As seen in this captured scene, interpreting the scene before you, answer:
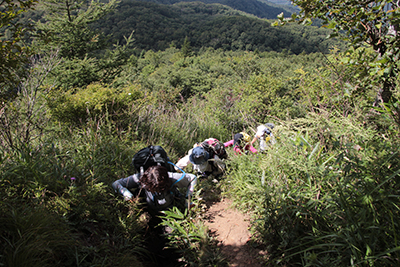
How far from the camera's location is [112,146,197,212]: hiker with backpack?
2990 mm

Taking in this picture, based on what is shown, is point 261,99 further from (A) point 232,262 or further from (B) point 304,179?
(A) point 232,262

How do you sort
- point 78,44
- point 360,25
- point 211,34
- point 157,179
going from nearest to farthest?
point 360,25 < point 157,179 < point 78,44 < point 211,34

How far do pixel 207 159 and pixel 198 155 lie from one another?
31 cm

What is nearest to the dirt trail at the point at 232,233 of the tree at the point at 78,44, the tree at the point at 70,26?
the tree at the point at 78,44

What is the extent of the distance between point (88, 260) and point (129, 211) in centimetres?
86

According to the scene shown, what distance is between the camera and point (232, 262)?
2.66 meters

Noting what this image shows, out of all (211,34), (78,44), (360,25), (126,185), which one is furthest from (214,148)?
(211,34)

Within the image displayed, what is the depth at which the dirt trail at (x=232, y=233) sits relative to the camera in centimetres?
267

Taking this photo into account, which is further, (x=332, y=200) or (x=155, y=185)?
(x=155, y=185)

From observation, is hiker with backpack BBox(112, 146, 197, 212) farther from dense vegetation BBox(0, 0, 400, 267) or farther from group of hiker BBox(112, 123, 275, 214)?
dense vegetation BBox(0, 0, 400, 267)

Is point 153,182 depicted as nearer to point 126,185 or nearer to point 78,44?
point 126,185

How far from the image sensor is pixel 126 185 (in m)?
3.28

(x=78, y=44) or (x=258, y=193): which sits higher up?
(x=258, y=193)

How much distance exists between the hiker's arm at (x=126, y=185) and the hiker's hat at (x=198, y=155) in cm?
118
